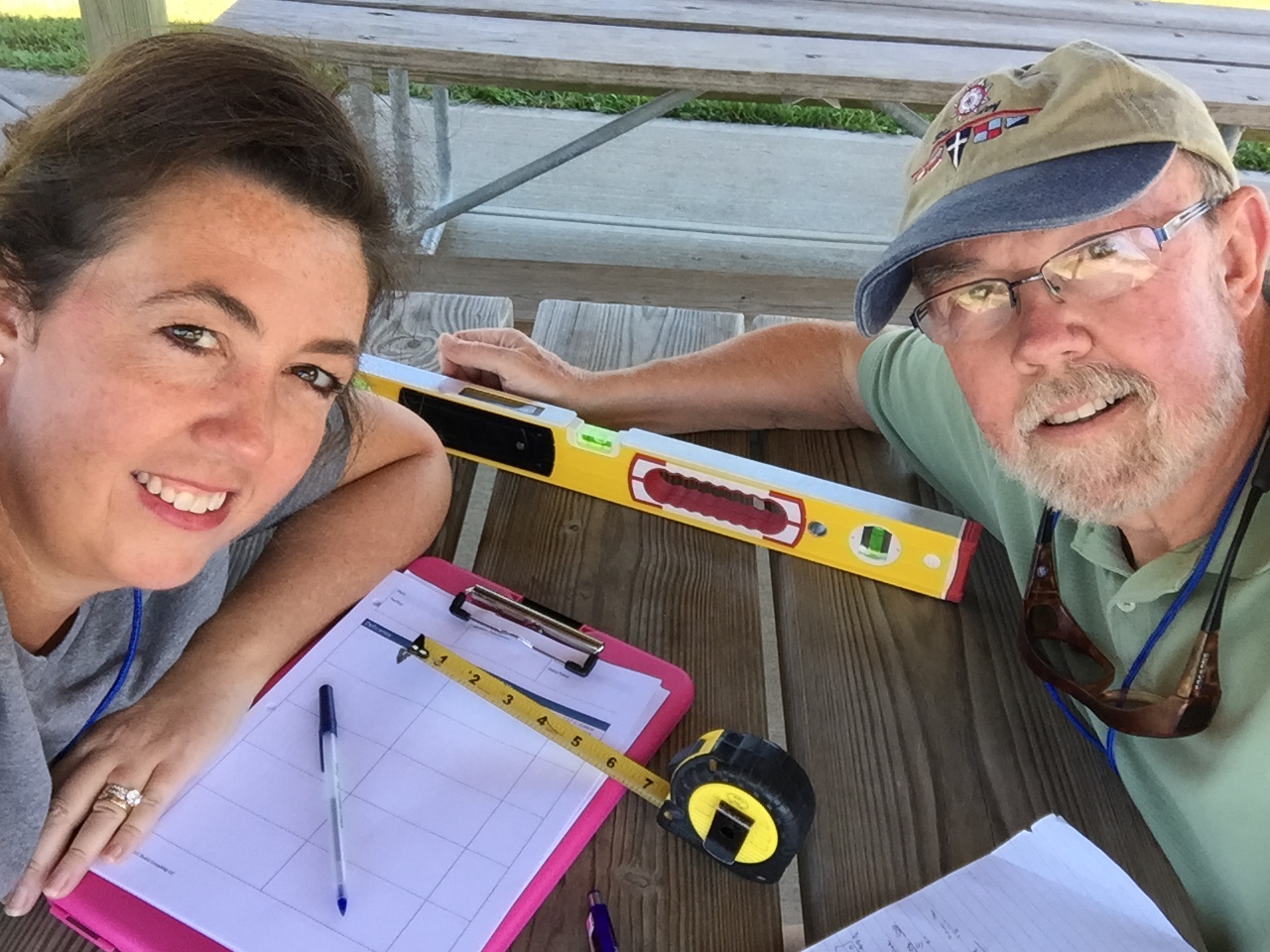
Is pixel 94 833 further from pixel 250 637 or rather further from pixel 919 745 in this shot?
pixel 919 745

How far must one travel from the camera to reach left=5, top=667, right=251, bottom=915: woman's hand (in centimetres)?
92

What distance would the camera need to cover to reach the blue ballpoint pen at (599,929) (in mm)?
899

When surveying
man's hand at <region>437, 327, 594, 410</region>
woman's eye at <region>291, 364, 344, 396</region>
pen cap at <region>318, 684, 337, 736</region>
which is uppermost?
woman's eye at <region>291, 364, 344, 396</region>

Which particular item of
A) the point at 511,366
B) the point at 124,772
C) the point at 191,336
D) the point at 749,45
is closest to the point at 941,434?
the point at 511,366

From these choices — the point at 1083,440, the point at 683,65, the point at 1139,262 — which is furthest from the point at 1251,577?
the point at 683,65

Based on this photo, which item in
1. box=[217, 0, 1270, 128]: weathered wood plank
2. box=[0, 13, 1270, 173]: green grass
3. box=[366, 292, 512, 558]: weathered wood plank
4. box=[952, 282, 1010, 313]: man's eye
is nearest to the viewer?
box=[952, 282, 1010, 313]: man's eye

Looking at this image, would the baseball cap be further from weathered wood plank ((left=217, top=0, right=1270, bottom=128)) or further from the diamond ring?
weathered wood plank ((left=217, top=0, right=1270, bottom=128))

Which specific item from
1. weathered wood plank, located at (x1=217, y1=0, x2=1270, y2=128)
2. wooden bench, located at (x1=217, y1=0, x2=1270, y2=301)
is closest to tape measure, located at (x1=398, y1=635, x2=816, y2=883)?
wooden bench, located at (x1=217, y1=0, x2=1270, y2=301)

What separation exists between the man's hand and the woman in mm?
559

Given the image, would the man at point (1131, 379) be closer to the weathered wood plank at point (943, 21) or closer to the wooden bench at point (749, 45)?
the wooden bench at point (749, 45)

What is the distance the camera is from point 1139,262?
116 centimetres

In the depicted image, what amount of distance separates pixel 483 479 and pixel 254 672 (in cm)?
51

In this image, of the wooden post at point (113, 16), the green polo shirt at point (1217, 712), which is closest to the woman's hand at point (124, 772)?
the green polo shirt at point (1217, 712)

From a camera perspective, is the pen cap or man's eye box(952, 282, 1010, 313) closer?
the pen cap
